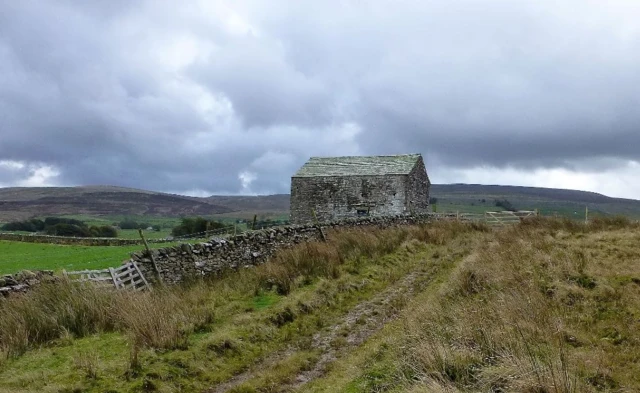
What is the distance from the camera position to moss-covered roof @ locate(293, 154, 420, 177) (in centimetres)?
3556

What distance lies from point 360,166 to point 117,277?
27703mm

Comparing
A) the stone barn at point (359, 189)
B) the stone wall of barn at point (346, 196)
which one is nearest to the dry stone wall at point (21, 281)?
the stone wall of barn at point (346, 196)

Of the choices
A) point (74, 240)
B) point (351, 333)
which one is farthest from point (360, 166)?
point (351, 333)

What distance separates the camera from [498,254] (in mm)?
12242

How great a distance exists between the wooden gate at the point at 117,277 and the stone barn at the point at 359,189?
78.3 ft

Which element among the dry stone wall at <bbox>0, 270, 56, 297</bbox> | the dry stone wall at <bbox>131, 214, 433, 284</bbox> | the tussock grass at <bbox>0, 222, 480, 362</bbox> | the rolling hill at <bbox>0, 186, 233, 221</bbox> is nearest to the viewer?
the tussock grass at <bbox>0, 222, 480, 362</bbox>

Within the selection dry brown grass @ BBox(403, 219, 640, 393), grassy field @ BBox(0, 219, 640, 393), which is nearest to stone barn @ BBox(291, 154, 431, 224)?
grassy field @ BBox(0, 219, 640, 393)

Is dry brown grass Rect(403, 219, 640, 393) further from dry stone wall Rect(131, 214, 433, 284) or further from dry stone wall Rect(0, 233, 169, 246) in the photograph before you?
dry stone wall Rect(0, 233, 169, 246)

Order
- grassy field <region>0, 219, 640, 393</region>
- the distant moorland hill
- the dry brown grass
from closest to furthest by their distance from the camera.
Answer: the dry brown grass → grassy field <region>0, 219, 640, 393</region> → the distant moorland hill

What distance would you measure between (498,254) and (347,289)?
13.5 ft

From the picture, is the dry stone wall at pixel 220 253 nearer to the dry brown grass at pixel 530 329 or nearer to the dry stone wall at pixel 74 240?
the dry brown grass at pixel 530 329

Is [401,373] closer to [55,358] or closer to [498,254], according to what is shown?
[55,358]

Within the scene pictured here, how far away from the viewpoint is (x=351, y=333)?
841 centimetres

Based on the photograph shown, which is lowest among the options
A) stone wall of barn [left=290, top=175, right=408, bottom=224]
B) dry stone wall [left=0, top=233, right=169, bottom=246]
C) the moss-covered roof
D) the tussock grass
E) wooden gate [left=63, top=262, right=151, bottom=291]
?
dry stone wall [left=0, top=233, right=169, bottom=246]
